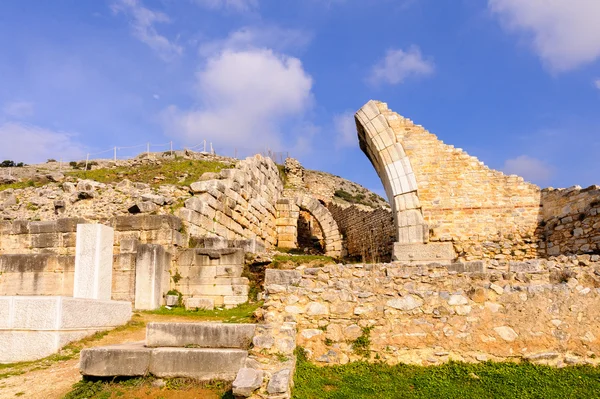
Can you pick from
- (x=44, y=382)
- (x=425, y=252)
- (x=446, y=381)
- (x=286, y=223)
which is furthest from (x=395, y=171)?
(x=44, y=382)

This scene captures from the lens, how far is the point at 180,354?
5.54 metres

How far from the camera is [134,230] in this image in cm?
1194

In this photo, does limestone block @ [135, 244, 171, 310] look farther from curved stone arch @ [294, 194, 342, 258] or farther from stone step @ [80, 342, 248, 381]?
curved stone arch @ [294, 194, 342, 258]

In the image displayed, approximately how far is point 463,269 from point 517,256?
613 centimetres

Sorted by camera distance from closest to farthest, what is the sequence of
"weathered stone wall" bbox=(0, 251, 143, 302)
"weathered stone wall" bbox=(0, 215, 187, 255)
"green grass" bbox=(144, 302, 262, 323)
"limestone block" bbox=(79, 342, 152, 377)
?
"limestone block" bbox=(79, 342, 152, 377) → "green grass" bbox=(144, 302, 262, 323) → "weathered stone wall" bbox=(0, 251, 143, 302) → "weathered stone wall" bbox=(0, 215, 187, 255)

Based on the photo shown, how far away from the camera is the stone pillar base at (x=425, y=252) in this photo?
12.2 m

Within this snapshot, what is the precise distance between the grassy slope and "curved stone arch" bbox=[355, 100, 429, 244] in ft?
23.7

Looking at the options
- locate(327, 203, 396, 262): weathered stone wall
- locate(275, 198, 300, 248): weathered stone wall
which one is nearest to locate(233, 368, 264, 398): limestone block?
locate(327, 203, 396, 262): weathered stone wall

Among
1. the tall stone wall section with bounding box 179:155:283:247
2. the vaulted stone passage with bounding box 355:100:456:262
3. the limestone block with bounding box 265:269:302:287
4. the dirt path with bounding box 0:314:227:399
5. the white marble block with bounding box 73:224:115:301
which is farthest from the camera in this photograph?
the tall stone wall section with bounding box 179:155:283:247

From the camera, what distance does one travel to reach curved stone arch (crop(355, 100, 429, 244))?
12.5m

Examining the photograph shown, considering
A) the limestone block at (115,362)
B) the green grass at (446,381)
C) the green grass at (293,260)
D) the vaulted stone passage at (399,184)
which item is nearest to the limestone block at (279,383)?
the green grass at (446,381)

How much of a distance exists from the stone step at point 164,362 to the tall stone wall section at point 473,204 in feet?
27.0

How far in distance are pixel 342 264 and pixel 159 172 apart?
1322 cm

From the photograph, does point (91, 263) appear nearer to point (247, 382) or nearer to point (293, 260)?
point (293, 260)
